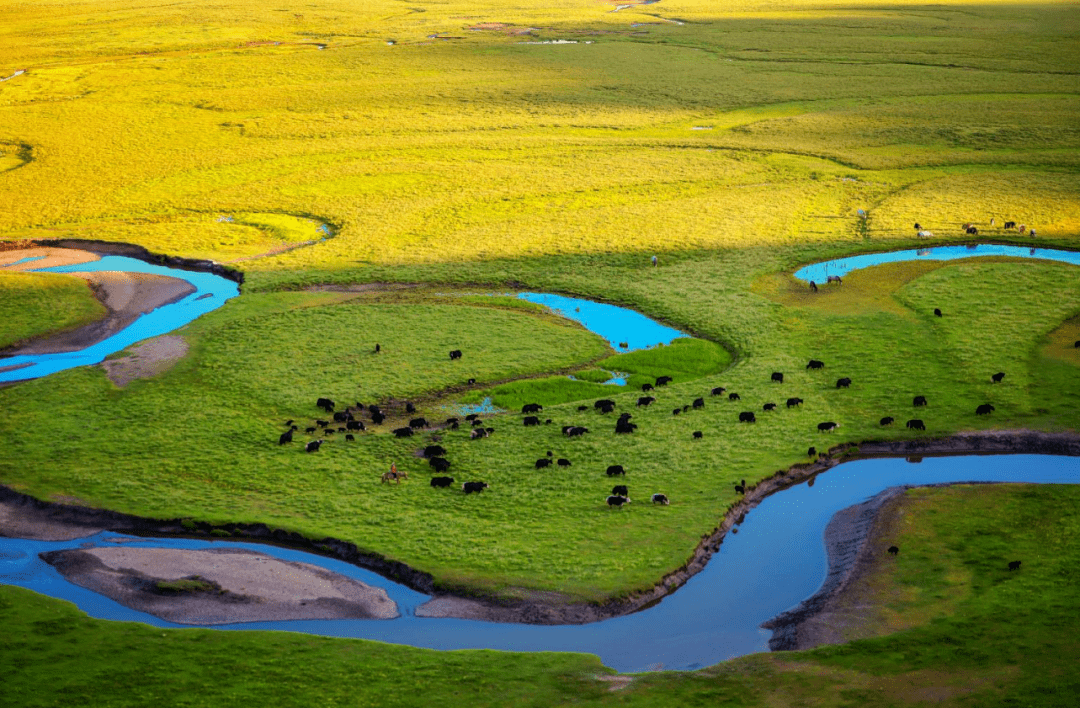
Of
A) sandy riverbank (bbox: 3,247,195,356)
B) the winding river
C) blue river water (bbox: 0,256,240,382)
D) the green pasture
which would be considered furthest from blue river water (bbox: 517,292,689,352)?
sandy riverbank (bbox: 3,247,195,356)

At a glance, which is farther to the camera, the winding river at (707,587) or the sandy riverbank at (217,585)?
the sandy riverbank at (217,585)

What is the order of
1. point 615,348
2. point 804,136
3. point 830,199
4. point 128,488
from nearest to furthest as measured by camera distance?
point 128,488, point 615,348, point 830,199, point 804,136

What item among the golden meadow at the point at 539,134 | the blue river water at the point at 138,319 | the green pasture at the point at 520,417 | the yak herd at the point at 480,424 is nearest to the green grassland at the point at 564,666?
the green pasture at the point at 520,417

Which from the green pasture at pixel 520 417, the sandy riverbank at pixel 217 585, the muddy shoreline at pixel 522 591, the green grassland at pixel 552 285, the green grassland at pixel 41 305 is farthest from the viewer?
the green grassland at pixel 41 305

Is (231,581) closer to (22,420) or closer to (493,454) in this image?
(493,454)

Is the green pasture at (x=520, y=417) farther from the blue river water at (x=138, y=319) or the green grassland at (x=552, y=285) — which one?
the blue river water at (x=138, y=319)

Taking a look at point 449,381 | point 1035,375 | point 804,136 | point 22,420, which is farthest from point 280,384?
point 804,136
